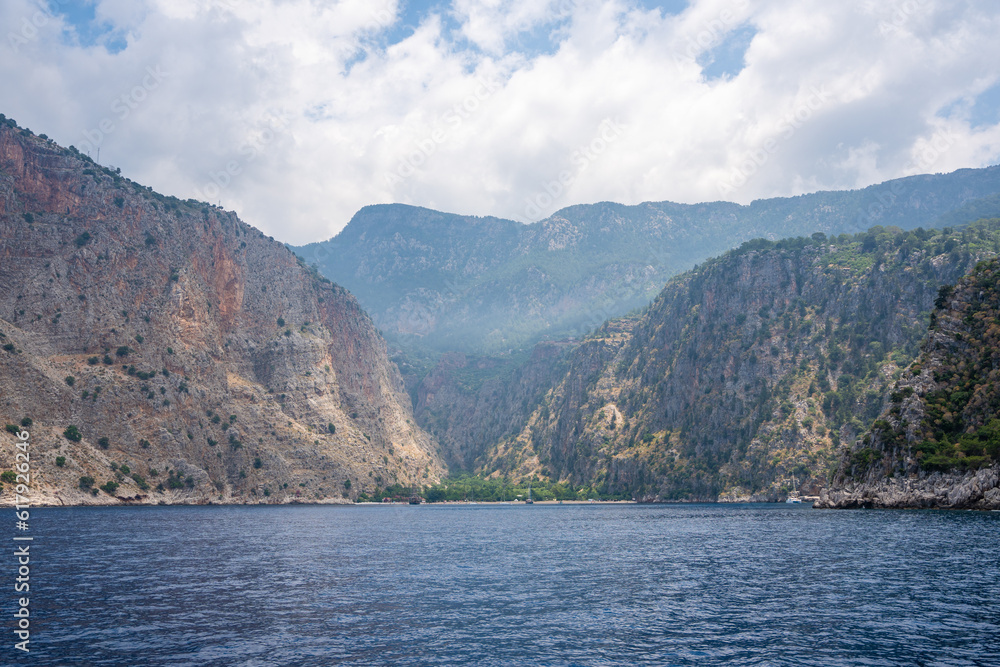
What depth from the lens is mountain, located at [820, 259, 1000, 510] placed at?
112 m

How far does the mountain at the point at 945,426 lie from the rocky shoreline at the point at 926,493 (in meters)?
0.16

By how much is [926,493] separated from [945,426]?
475 inches

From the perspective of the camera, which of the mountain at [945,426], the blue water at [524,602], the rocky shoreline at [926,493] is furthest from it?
the mountain at [945,426]

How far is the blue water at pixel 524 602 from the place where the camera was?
3453 centimetres

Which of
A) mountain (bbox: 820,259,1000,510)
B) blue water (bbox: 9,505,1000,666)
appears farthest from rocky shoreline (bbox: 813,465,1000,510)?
blue water (bbox: 9,505,1000,666)

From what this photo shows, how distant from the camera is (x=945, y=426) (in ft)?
403

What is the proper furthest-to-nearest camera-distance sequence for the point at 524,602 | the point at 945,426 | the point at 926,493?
the point at 945,426 → the point at 926,493 → the point at 524,602

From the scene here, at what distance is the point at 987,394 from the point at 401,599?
111 meters

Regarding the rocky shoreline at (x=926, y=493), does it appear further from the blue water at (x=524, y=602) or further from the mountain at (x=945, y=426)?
the blue water at (x=524, y=602)

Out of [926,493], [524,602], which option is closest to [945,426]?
[926,493]

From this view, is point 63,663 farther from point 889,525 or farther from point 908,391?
point 908,391

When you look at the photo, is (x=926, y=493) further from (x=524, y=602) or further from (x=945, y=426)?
(x=524, y=602)

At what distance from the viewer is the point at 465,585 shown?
185 feet

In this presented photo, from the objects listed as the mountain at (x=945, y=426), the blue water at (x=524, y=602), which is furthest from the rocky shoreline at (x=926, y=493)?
the blue water at (x=524, y=602)
